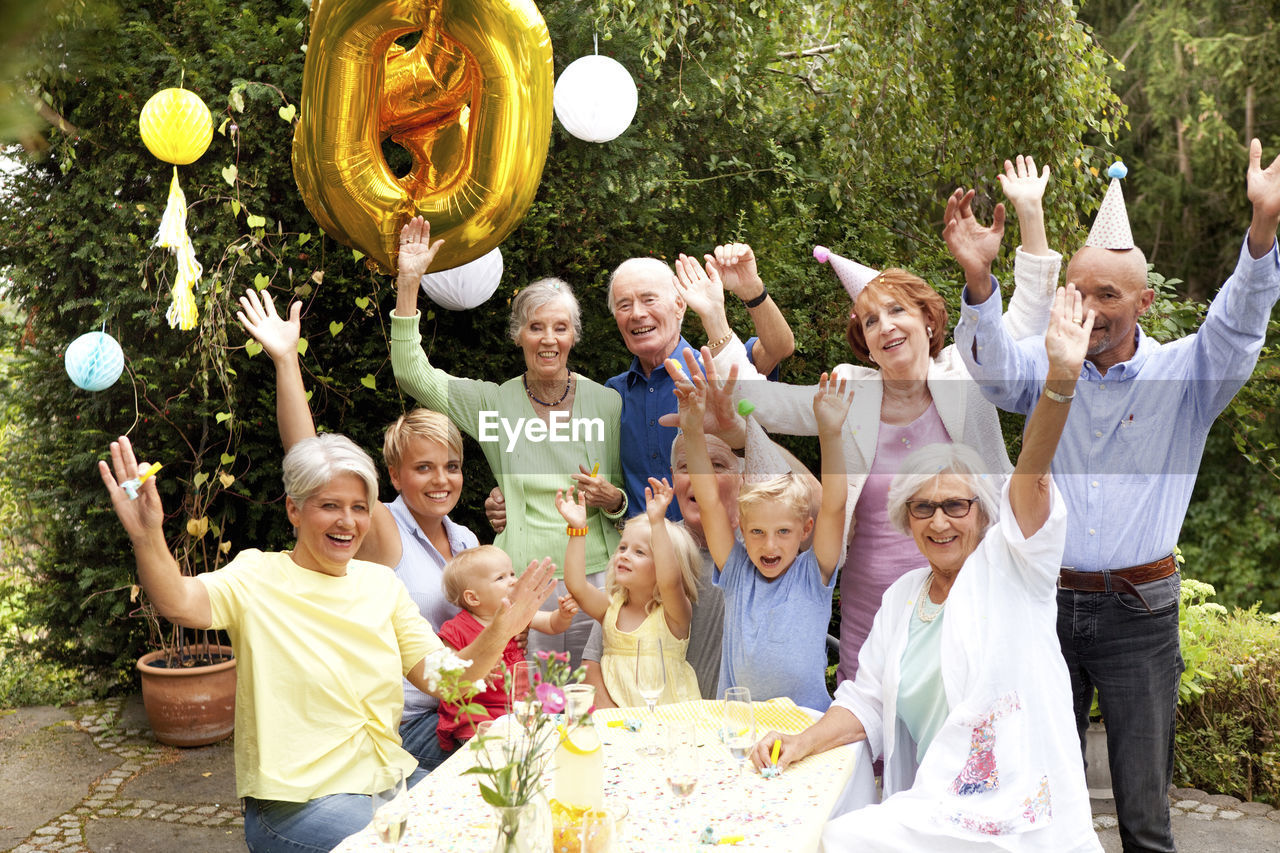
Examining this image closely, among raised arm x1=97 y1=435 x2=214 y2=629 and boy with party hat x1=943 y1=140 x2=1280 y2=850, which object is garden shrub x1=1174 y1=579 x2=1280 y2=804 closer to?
boy with party hat x1=943 y1=140 x2=1280 y2=850

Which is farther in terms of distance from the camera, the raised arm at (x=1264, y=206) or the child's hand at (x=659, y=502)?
the child's hand at (x=659, y=502)

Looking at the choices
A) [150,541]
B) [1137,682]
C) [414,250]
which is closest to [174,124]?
[414,250]

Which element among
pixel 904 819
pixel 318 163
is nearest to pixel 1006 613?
pixel 904 819

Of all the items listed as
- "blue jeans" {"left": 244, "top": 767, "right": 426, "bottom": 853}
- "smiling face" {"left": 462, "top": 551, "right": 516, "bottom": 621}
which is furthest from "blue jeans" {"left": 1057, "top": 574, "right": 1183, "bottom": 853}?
"blue jeans" {"left": 244, "top": 767, "right": 426, "bottom": 853}

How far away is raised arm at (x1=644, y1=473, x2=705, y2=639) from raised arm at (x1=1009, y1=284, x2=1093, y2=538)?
2.98 ft

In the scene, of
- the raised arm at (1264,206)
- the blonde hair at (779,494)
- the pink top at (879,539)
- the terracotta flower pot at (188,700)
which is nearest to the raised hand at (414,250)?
the blonde hair at (779,494)

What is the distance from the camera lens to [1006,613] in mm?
2240

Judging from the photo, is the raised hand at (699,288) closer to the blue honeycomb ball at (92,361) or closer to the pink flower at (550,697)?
the pink flower at (550,697)

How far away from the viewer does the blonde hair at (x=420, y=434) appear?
3170mm

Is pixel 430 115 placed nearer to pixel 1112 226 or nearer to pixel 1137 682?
pixel 1112 226

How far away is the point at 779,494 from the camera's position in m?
2.69

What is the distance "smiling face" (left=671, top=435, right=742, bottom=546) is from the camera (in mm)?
2967

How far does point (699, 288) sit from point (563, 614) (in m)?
0.97

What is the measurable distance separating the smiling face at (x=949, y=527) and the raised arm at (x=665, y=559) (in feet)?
2.27
